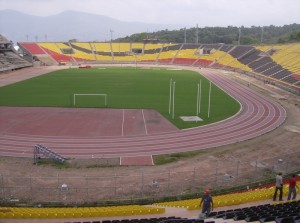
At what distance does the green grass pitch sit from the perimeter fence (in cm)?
1089

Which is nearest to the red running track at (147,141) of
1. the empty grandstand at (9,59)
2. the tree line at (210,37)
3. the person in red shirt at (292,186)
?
→ the person in red shirt at (292,186)

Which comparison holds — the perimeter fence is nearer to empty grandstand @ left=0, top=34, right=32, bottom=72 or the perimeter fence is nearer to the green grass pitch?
the green grass pitch

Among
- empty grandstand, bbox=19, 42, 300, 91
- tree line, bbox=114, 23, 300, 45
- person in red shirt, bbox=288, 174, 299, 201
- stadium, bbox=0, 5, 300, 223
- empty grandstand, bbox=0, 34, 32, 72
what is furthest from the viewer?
tree line, bbox=114, 23, 300, 45

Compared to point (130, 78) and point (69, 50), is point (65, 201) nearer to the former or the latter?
point (130, 78)

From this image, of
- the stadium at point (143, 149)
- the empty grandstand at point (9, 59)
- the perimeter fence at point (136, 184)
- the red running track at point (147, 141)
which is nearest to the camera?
the stadium at point (143, 149)

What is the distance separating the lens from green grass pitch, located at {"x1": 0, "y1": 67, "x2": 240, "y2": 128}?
131 feet

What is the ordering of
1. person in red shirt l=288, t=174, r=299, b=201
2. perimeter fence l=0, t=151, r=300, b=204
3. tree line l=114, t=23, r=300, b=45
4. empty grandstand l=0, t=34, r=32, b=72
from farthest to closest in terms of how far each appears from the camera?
tree line l=114, t=23, r=300, b=45 → empty grandstand l=0, t=34, r=32, b=72 → perimeter fence l=0, t=151, r=300, b=204 → person in red shirt l=288, t=174, r=299, b=201

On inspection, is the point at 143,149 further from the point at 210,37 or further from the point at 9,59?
the point at 210,37

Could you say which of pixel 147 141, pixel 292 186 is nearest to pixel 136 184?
pixel 147 141

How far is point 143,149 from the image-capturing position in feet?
87.6

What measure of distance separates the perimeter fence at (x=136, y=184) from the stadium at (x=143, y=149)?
0.06 metres

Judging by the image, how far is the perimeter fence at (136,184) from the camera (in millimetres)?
18844

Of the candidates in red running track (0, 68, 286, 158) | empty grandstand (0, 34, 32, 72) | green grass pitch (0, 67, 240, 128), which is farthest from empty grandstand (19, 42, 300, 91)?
red running track (0, 68, 286, 158)

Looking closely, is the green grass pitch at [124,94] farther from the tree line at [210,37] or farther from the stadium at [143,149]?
the tree line at [210,37]
